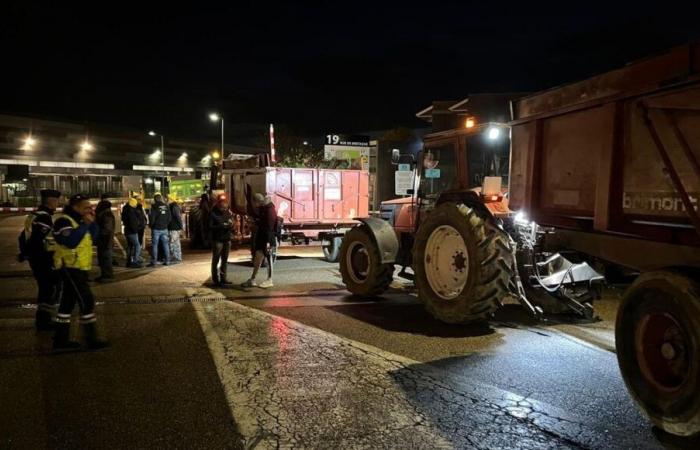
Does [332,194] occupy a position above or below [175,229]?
above

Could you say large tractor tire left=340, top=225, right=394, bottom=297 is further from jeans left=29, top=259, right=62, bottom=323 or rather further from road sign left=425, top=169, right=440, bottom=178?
jeans left=29, top=259, right=62, bottom=323

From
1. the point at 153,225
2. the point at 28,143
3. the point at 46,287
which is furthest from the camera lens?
the point at 28,143

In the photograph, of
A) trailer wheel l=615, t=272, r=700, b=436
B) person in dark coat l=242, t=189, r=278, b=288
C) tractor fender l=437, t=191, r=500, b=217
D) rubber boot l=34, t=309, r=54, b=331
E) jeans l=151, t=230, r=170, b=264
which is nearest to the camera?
trailer wheel l=615, t=272, r=700, b=436

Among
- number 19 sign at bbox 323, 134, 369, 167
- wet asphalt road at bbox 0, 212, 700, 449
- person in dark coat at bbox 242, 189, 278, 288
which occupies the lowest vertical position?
wet asphalt road at bbox 0, 212, 700, 449

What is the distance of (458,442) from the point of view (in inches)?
149

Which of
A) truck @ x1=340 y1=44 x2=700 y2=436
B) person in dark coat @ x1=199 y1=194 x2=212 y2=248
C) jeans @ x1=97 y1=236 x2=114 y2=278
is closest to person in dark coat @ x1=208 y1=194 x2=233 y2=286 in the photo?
jeans @ x1=97 y1=236 x2=114 y2=278

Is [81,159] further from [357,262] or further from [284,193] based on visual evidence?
[357,262]

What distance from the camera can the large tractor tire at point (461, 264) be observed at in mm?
6355

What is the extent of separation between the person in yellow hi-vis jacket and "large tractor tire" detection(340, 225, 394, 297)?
4044 millimetres

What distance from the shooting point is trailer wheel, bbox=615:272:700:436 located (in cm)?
360

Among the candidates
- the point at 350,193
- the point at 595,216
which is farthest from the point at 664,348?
the point at 350,193

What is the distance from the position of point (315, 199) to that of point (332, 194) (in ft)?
1.70

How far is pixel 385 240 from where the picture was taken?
8.61 m

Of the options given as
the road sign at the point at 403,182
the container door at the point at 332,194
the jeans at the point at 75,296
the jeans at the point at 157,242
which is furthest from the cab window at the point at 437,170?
the jeans at the point at 157,242
